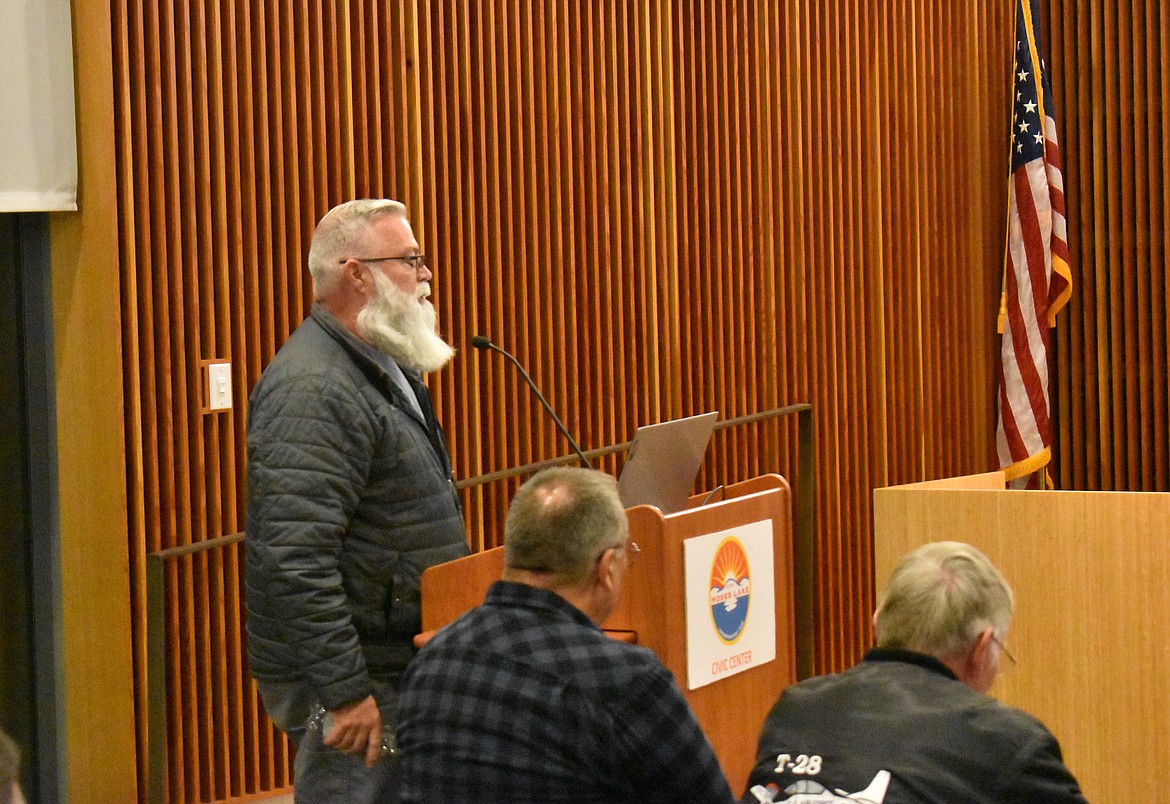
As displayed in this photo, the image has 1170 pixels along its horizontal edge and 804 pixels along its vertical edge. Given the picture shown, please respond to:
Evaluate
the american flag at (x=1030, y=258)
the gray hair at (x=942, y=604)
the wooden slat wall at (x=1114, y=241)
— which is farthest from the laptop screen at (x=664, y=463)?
the wooden slat wall at (x=1114, y=241)

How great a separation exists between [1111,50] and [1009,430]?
178cm

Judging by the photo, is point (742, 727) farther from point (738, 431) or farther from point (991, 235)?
point (991, 235)

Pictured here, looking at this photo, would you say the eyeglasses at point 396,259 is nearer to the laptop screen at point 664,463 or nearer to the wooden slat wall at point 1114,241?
the laptop screen at point 664,463

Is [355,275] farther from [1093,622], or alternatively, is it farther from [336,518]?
[1093,622]

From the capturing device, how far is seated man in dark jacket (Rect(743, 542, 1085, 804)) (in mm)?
1749

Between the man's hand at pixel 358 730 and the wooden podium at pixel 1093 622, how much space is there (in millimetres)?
2233

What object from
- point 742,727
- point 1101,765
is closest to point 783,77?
point 1101,765

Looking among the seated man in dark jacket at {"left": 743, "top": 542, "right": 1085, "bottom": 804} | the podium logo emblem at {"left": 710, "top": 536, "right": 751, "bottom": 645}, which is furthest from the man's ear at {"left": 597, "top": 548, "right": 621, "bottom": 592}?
the podium logo emblem at {"left": 710, "top": 536, "right": 751, "bottom": 645}

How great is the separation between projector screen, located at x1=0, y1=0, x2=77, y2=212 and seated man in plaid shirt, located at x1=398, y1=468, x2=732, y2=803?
2.26m

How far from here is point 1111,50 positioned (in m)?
6.78

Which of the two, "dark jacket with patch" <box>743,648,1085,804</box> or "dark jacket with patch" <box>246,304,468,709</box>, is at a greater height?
"dark jacket with patch" <box>246,304,468,709</box>

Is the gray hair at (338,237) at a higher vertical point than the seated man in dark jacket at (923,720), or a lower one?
higher

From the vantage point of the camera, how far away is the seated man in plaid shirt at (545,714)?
1780mm

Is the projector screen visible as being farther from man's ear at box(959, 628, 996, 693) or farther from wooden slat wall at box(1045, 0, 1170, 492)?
wooden slat wall at box(1045, 0, 1170, 492)
